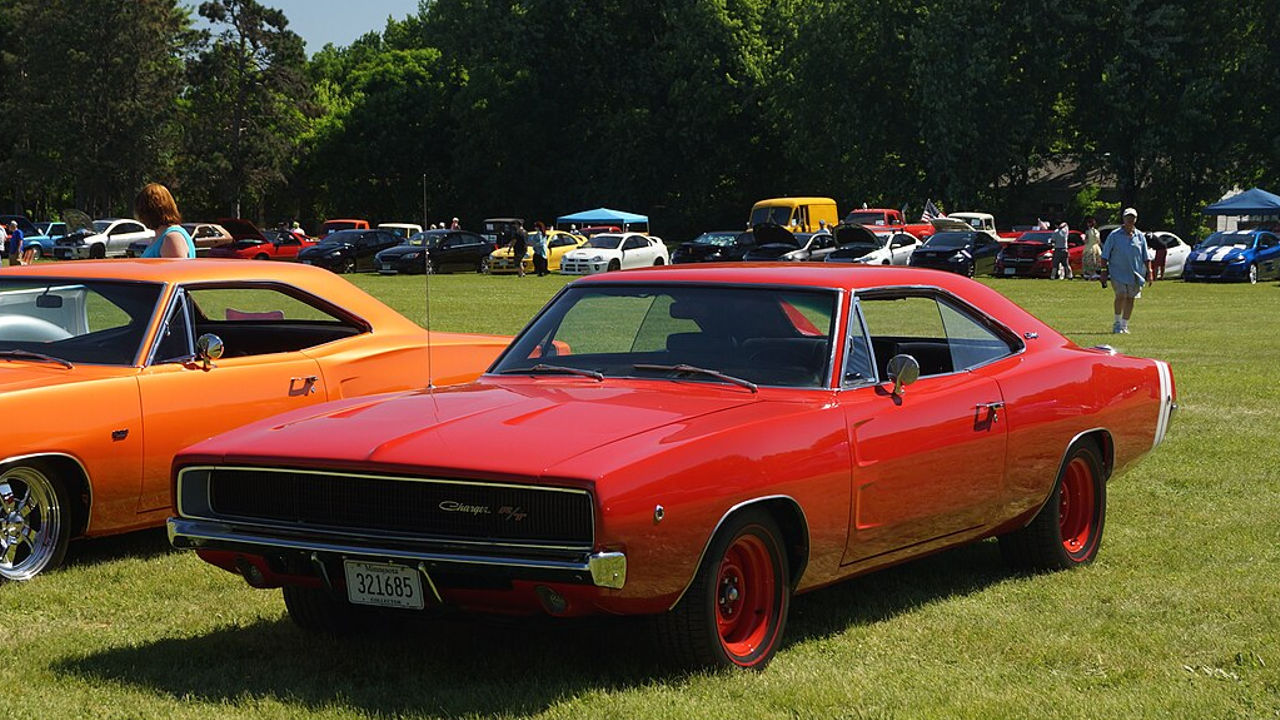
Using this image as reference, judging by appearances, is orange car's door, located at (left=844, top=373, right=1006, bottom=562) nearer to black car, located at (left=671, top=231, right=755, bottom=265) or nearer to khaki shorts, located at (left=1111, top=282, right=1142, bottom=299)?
khaki shorts, located at (left=1111, top=282, right=1142, bottom=299)

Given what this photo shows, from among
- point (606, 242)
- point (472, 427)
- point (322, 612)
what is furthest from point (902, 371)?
point (606, 242)

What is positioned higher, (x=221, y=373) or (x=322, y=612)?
(x=221, y=373)

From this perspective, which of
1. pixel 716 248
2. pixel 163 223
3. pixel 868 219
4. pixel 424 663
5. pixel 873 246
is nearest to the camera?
pixel 424 663

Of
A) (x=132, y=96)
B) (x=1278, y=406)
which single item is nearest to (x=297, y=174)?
(x=132, y=96)

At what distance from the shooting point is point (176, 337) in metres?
7.86

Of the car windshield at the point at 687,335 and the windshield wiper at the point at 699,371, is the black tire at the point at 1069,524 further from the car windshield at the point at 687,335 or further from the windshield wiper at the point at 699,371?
the windshield wiper at the point at 699,371

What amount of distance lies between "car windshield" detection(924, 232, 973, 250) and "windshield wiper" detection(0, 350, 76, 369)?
39.9 m

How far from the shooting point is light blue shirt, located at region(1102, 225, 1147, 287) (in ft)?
72.1

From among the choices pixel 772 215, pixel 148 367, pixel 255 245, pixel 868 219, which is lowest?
pixel 255 245

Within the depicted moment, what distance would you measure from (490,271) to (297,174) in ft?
140

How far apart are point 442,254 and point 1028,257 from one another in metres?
17.1

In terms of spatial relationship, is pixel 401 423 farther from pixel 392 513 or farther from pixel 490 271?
pixel 490 271

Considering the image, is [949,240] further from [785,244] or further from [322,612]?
[322,612]

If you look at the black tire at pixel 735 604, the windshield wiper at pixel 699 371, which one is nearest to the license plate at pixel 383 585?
the black tire at pixel 735 604
